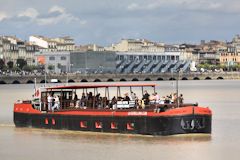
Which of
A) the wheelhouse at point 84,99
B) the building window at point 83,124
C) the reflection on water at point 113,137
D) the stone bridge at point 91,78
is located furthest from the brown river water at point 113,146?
the stone bridge at point 91,78

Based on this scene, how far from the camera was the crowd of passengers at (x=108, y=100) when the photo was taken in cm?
3709

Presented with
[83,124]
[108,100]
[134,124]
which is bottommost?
[83,124]

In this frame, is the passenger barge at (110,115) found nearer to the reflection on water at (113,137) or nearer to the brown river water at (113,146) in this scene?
the reflection on water at (113,137)

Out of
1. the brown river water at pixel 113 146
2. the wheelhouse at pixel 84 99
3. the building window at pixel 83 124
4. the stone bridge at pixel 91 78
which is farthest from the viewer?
the stone bridge at pixel 91 78

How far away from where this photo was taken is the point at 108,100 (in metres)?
38.8

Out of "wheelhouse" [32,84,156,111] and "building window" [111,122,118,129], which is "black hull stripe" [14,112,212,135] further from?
"wheelhouse" [32,84,156,111]

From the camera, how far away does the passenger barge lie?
35.2 metres

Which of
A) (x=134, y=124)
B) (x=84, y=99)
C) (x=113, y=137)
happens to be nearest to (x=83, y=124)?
(x=84, y=99)

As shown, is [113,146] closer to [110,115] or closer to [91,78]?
[110,115]

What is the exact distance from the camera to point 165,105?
36.1 m

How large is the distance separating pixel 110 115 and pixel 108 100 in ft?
5.91

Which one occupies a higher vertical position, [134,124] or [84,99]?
[84,99]

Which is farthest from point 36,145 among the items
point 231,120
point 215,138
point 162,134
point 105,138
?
point 231,120

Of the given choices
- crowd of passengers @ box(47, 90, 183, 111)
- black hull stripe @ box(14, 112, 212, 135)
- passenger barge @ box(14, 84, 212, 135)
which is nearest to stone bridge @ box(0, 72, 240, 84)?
passenger barge @ box(14, 84, 212, 135)
